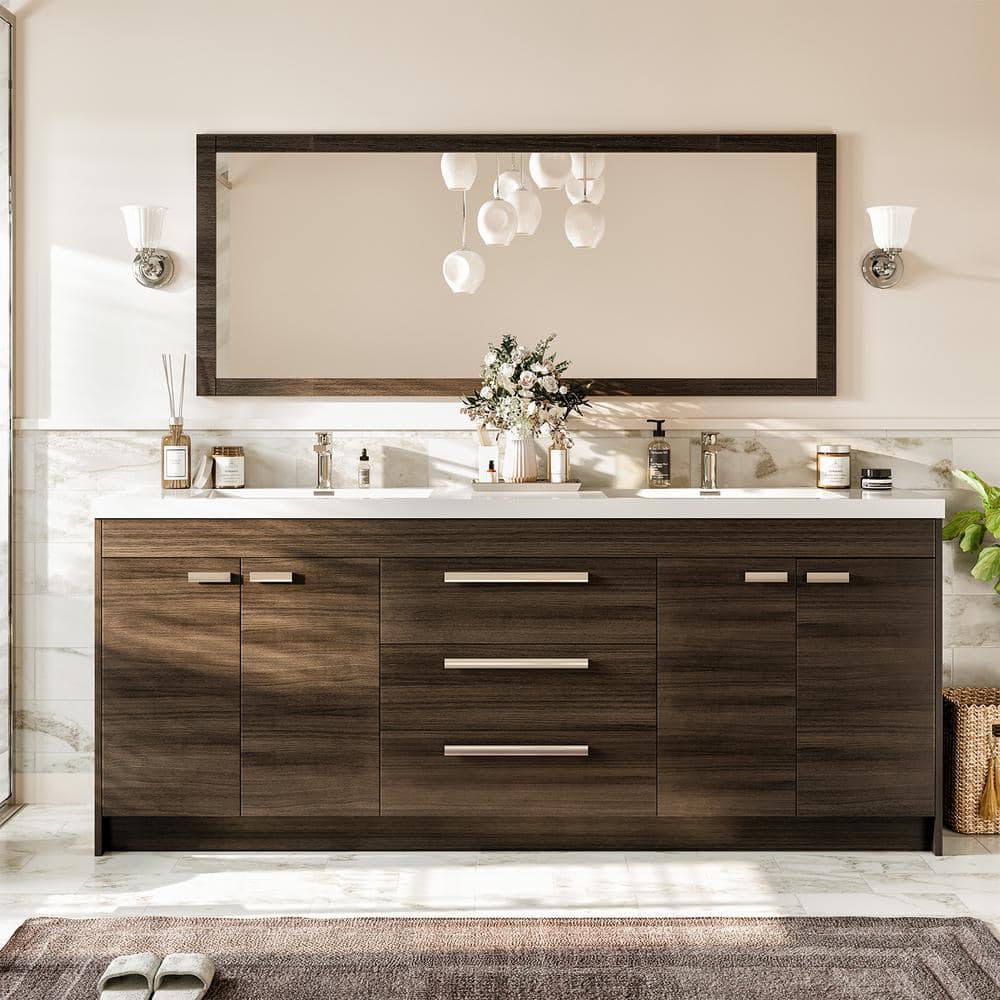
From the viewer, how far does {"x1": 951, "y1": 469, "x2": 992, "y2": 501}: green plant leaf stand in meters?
3.32

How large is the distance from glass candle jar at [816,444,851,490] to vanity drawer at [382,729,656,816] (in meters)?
0.98

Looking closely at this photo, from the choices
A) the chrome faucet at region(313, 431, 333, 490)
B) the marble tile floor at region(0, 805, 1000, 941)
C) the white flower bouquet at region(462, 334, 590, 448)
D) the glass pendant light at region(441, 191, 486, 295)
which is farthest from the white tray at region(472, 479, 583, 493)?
the marble tile floor at region(0, 805, 1000, 941)

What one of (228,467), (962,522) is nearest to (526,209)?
(228,467)

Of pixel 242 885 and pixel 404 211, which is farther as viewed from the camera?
pixel 404 211

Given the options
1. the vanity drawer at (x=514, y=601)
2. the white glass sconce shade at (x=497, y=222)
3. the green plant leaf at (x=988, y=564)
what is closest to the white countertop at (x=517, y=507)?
the vanity drawer at (x=514, y=601)

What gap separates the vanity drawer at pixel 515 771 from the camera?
2990 mm

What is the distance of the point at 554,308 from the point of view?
346 centimetres

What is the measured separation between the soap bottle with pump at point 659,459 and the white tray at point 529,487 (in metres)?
0.27

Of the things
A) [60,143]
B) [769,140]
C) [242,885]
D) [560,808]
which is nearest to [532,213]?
[769,140]

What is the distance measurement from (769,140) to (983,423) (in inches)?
43.5

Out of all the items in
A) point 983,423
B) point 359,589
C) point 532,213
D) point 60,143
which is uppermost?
point 60,143

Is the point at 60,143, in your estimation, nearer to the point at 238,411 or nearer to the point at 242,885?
the point at 238,411

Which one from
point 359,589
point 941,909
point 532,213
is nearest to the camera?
point 941,909

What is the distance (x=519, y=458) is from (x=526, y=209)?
0.76 m
